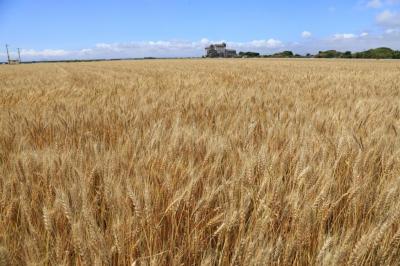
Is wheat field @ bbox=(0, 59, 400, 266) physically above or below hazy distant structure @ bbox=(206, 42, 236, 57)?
below

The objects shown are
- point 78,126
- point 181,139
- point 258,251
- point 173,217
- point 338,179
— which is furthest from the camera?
point 78,126

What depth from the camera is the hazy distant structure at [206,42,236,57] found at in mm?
111812

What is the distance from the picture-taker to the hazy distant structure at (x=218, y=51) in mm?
111812

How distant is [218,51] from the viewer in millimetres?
114125

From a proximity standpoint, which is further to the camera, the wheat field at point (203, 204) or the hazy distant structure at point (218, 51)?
A: the hazy distant structure at point (218, 51)

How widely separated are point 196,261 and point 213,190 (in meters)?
0.24

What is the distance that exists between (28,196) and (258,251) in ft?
2.55

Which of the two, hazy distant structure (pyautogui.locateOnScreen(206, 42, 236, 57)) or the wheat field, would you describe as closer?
the wheat field

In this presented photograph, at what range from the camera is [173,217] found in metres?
0.97

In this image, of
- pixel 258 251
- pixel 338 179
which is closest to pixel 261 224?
pixel 258 251

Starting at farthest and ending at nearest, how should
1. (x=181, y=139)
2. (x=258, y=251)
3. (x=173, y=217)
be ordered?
(x=181, y=139) < (x=173, y=217) < (x=258, y=251)

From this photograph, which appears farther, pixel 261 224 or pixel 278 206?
pixel 278 206

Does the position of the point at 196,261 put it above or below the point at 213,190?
below

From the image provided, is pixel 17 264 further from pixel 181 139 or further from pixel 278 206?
pixel 181 139
